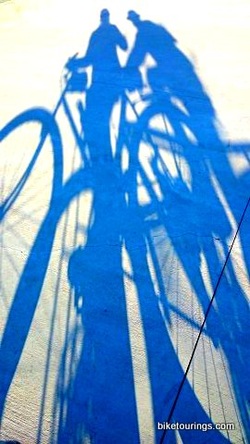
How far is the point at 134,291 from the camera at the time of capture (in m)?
3.59

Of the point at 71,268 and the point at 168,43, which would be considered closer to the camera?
the point at 71,268

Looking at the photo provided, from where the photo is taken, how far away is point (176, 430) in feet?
9.30

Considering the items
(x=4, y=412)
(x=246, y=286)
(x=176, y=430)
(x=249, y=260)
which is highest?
(x=249, y=260)

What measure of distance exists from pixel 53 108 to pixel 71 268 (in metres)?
2.88

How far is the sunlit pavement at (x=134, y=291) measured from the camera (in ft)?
9.70

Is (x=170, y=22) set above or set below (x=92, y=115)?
above

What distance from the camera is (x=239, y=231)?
393 centimetres

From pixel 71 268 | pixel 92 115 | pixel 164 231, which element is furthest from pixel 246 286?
pixel 92 115

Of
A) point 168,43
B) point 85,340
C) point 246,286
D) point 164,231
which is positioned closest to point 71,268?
point 85,340

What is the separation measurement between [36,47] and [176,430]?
6.55 metres

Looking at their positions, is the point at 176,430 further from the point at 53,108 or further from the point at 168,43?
the point at 168,43

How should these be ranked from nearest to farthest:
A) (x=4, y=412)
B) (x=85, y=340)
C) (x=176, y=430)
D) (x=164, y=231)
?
1. (x=176, y=430)
2. (x=4, y=412)
3. (x=85, y=340)
4. (x=164, y=231)

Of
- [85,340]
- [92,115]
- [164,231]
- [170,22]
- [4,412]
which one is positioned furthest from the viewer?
[170,22]

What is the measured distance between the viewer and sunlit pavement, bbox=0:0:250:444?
2.96 m
